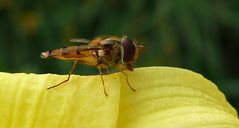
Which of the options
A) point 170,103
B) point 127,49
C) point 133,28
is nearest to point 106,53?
point 127,49

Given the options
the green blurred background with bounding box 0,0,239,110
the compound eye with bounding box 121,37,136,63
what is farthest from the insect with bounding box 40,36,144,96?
the green blurred background with bounding box 0,0,239,110

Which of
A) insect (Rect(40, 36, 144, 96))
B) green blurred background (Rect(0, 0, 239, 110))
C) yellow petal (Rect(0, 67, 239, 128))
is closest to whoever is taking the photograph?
yellow petal (Rect(0, 67, 239, 128))

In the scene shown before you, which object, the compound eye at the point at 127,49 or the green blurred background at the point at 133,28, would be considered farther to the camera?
the green blurred background at the point at 133,28

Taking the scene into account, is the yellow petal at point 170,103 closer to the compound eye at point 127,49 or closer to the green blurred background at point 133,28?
the compound eye at point 127,49

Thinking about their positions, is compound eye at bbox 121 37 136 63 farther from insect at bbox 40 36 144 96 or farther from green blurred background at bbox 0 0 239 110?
green blurred background at bbox 0 0 239 110

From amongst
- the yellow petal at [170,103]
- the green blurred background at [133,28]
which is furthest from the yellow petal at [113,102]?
the green blurred background at [133,28]

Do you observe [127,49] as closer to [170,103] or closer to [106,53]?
[106,53]
